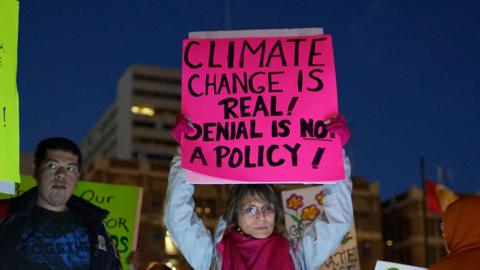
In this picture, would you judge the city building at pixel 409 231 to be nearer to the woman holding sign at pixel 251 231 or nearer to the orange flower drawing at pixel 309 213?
the orange flower drawing at pixel 309 213

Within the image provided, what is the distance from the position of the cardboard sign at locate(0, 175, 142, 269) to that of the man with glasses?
143cm

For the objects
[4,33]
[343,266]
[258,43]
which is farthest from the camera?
[343,266]

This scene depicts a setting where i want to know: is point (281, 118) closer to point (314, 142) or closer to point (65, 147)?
point (314, 142)

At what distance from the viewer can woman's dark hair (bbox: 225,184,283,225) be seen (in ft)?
14.8

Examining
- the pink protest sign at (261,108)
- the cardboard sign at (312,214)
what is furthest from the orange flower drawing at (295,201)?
the pink protest sign at (261,108)

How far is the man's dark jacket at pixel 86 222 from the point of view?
4.43 m

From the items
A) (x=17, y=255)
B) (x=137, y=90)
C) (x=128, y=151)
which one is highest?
(x=137, y=90)

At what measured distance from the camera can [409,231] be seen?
60312 millimetres

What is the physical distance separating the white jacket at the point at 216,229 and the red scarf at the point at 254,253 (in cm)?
5

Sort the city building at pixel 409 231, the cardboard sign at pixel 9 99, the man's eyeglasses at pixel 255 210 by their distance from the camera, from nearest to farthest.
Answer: the cardboard sign at pixel 9 99, the man's eyeglasses at pixel 255 210, the city building at pixel 409 231

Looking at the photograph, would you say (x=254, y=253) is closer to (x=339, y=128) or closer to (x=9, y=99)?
(x=339, y=128)

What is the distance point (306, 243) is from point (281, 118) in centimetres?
67

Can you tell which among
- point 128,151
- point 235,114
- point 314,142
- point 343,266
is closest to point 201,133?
point 235,114

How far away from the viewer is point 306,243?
14.7 ft
